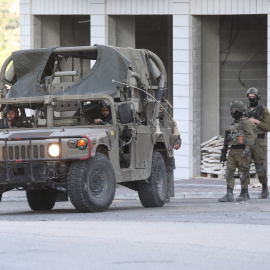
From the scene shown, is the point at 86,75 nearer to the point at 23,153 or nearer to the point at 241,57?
the point at 23,153

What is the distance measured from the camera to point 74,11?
100.0 feet

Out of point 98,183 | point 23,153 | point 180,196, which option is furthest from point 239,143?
point 23,153

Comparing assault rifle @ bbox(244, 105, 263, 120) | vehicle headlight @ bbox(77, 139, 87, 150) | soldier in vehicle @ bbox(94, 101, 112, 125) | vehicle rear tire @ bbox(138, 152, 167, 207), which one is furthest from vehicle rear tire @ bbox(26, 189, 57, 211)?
assault rifle @ bbox(244, 105, 263, 120)

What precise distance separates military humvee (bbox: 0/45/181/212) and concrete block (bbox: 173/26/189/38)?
8861 mm

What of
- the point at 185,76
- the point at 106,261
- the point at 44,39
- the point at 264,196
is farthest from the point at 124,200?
the point at 106,261

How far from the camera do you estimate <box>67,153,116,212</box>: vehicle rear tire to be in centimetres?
1661

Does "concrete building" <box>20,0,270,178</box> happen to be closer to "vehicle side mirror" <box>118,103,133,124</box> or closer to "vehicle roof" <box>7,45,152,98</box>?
"vehicle roof" <box>7,45,152,98</box>

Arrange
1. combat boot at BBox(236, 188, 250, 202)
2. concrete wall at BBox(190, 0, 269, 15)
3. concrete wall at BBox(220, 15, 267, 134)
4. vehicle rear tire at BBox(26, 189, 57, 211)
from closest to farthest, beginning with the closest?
vehicle rear tire at BBox(26, 189, 57, 211), combat boot at BBox(236, 188, 250, 202), concrete wall at BBox(190, 0, 269, 15), concrete wall at BBox(220, 15, 267, 134)

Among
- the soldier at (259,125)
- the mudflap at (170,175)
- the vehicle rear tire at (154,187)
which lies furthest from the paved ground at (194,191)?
the vehicle rear tire at (154,187)

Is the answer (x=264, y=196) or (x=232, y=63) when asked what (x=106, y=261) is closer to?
(x=264, y=196)

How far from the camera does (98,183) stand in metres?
17.1

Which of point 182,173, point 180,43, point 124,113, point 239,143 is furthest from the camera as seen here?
point 182,173

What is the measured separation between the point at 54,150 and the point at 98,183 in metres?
0.88

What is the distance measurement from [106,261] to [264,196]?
1212 centimetres
